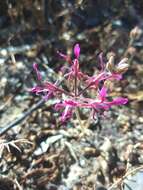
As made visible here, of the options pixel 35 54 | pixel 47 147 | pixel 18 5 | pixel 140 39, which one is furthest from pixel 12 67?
pixel 140 39

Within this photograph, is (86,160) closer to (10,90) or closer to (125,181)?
(125,181)

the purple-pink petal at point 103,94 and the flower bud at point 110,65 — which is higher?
the flower bud at point 110,65

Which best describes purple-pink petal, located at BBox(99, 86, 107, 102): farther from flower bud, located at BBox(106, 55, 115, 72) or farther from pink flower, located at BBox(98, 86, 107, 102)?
flower bud, located at BBox(106, 55, 115, 72)

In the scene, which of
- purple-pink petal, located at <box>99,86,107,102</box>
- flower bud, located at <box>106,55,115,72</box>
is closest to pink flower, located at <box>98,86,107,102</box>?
purple-pink petal, located at <box>99,86,107,102</box>

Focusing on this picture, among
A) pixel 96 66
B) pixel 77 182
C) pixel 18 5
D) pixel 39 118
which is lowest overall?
pixel 77 182

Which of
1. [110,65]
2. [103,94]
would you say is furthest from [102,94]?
[110,65]

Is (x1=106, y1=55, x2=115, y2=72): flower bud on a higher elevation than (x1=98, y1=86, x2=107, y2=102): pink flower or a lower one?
higher

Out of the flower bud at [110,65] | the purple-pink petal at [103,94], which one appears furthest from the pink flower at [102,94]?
the flower bud at [110,65]

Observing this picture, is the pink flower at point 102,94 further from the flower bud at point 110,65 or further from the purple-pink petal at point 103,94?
the flower bud at point 110,65

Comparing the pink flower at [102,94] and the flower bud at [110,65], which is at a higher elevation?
the flower bud at [110,65]

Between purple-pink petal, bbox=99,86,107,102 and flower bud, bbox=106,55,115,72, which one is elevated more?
flower bud, bbox=106,55,115,72

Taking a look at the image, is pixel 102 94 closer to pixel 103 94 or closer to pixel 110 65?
pixel 103 94
